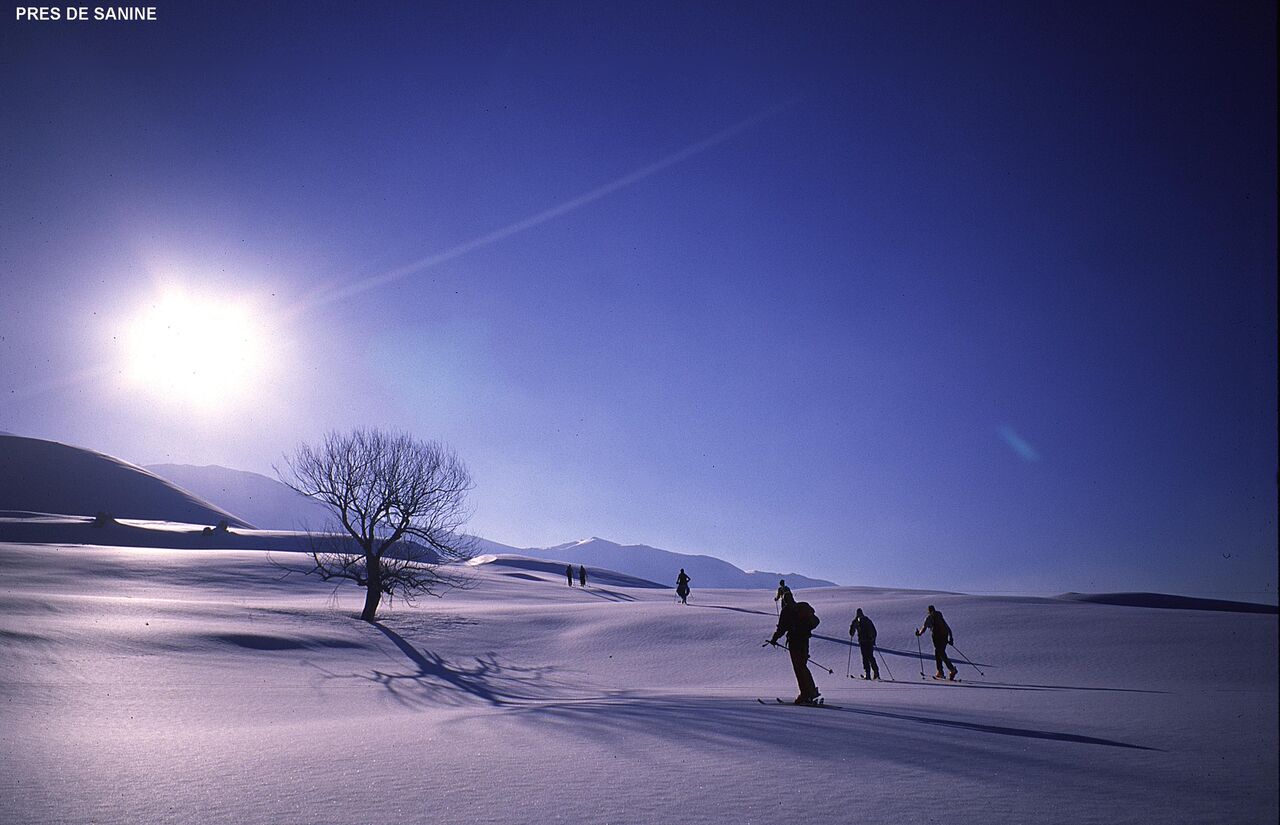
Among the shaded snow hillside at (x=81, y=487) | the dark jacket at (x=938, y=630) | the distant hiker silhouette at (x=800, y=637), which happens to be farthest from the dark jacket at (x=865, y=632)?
the shaded snow hillside at (x=81, y=487)

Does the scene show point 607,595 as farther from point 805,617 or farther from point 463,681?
point 805,617

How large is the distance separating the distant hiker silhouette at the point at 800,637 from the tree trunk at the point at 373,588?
17.8 meters

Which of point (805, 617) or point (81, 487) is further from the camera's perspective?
point (81, 487)

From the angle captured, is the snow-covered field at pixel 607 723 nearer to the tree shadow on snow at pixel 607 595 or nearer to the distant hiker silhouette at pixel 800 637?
the distant hiker silhouette at pixel 800 637

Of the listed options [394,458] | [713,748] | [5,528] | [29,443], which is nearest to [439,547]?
[394,458]

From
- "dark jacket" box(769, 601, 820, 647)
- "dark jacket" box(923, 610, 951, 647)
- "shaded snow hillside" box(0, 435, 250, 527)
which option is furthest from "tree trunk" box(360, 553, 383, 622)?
"shaded snow hillside" box(0, 435, 250, 527)

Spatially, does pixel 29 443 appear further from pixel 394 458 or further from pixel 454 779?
pixel 454 779

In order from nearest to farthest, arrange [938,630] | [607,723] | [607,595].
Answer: [607,723] → [938,630] → [607,595]

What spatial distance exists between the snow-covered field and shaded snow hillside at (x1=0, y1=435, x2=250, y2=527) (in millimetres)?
93473

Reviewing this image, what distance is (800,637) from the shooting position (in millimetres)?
8805

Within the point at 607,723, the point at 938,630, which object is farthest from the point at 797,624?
the point at 938,630

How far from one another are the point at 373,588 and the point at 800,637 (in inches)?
726

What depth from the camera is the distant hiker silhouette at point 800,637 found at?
8586 mm

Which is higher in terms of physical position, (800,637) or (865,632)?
(800,637)
